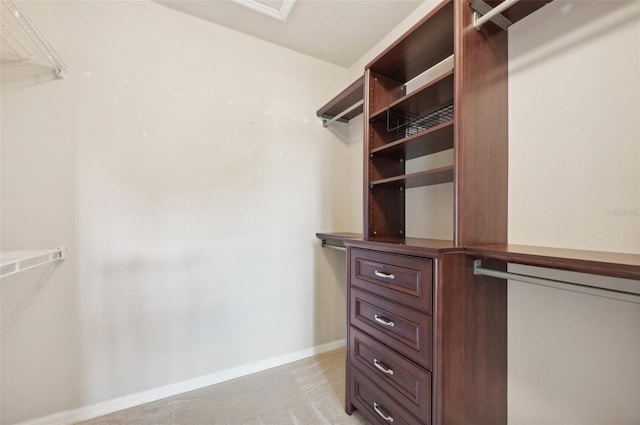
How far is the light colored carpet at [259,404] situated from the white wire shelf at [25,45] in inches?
82.4

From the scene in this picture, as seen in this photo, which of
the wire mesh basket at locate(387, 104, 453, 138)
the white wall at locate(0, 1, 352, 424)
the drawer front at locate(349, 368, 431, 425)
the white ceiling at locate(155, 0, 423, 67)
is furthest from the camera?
the white ceiling at locate(155, 0, 423, 67)

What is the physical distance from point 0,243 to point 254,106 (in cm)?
174

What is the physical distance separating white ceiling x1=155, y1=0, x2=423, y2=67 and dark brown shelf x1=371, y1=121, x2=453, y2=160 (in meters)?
1.05

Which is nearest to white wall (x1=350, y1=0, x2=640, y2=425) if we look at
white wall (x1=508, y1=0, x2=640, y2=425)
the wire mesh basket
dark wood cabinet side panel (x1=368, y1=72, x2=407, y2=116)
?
white wall (x1=508, y1=0, x2=640, y2=425)

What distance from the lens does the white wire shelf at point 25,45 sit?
3.89 ft

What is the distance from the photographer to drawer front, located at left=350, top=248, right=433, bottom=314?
3.51 ft

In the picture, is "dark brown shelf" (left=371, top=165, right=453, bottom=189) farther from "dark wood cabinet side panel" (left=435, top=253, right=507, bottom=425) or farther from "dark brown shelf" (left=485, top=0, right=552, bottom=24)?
"dark brown shelf" (left=485, top=0, right=552, bottom=24)

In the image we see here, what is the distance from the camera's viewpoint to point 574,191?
1060mm

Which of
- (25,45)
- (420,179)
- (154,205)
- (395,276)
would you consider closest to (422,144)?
(420,179)

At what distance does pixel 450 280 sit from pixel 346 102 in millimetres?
1682

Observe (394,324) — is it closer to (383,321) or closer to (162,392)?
(383,321)

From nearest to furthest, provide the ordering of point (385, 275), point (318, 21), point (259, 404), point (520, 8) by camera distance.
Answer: point (520, 8) < point (385, 275) < point (259, 404) < point (318, 21)

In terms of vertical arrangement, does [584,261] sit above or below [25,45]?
below

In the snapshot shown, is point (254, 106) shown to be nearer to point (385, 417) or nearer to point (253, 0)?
point (253, 0)
